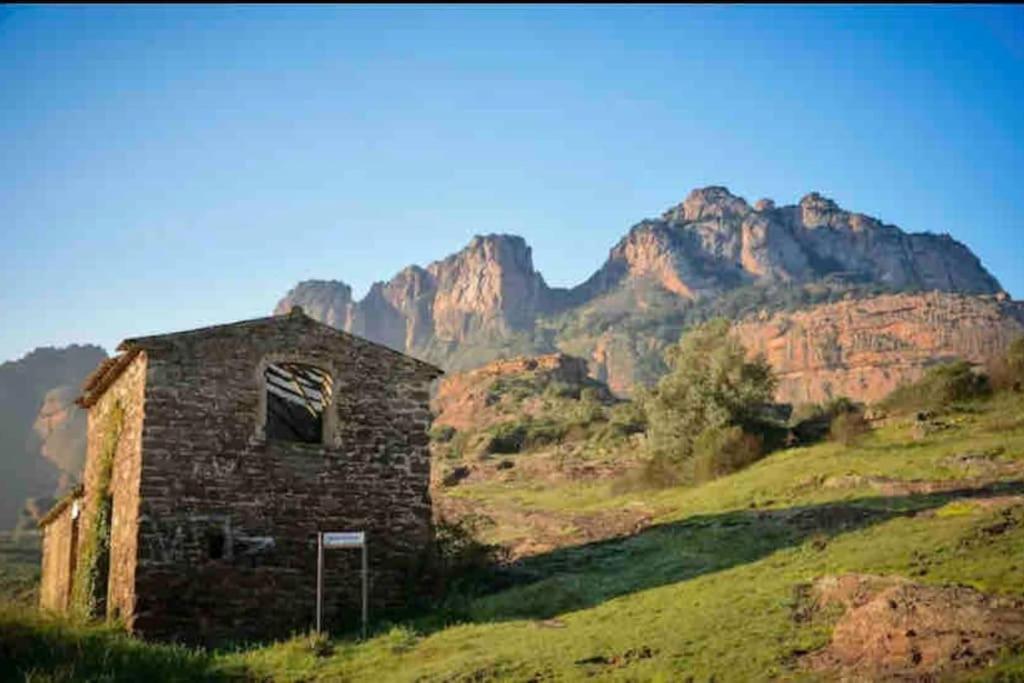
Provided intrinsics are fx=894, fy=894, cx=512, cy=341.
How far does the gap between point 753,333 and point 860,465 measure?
9009cm

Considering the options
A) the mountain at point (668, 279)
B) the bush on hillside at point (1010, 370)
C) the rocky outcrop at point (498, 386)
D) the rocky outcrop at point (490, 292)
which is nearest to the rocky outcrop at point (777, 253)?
the mountain at point (668, 279)

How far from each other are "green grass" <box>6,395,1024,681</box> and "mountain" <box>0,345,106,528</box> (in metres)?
94.0

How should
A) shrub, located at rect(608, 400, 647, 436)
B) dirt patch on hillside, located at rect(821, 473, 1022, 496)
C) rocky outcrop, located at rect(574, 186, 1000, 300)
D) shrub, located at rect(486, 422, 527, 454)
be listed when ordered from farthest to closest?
rocky outcrop, located at rect(574, 186, 1000, 300) < shrub, located at rect(486, 422, 527, 454) < shrub, located at rect(608, 400, 647, 436) < dirt patch on hillside, located at rect(821, 473, 1022, 496)

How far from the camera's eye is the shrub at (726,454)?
29.2 metres

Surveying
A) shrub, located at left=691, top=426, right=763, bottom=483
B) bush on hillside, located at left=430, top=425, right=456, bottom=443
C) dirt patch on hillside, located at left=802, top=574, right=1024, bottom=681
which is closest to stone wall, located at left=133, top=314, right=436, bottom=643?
A: dirt patch on hillside, located at left=802, top=574, right=1024, bottom=681

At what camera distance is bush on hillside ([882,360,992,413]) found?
30078mm

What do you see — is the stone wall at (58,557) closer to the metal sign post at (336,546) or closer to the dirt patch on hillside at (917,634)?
the metal sign post at (336,546)

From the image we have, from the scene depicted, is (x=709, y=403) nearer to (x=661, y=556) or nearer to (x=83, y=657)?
(x=661, y=556)

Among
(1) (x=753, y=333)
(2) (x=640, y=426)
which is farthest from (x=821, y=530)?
(1) (x=753, y=333)

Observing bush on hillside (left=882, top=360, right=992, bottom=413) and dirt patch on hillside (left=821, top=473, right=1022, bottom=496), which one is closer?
dirt patch on hillside (left=821, top=473, right=1022, bottom=496)

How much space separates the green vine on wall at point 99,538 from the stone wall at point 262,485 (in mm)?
2404

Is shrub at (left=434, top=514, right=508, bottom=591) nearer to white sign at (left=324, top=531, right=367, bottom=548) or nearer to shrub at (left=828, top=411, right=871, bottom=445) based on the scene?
white sign at (left=324, top=531, right=367, bottom=548)

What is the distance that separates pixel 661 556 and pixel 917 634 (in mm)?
8843

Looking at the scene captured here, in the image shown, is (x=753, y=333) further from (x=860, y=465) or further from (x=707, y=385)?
(x=860, y=465)
